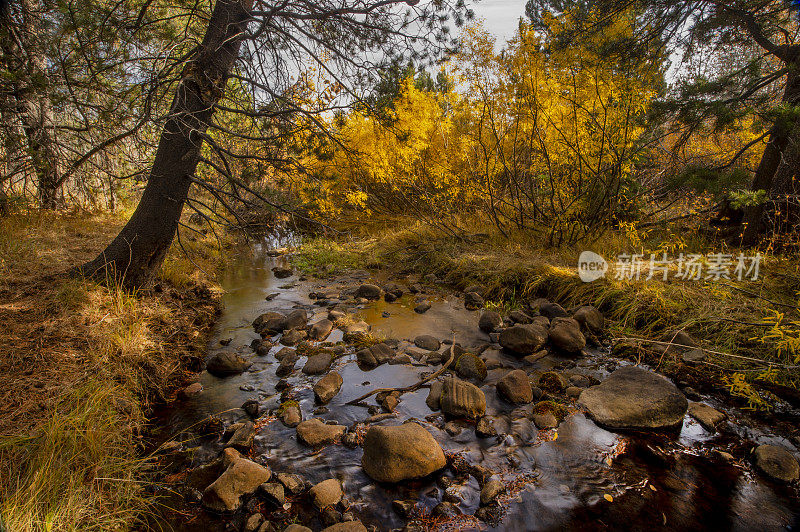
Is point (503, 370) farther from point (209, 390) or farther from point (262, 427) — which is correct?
point (209, 390)

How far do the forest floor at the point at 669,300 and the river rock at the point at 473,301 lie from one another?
0.65ft

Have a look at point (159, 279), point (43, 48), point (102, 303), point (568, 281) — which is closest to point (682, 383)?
point (568, 281)

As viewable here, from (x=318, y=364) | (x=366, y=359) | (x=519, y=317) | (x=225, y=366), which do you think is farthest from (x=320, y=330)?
(x=519, y=317)

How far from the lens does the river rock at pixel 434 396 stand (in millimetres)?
3197

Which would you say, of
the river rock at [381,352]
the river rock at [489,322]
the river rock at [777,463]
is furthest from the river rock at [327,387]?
the river rock at [777,463]

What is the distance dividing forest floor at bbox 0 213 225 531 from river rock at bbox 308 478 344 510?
3.14 ft

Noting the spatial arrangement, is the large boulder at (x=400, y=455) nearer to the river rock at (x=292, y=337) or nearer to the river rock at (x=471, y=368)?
the river rock at (x=471, y=368)

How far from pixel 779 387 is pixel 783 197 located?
3356 millimetres

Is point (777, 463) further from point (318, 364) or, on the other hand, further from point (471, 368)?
point (318, 364)

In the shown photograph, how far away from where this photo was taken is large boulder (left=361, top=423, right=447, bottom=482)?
238 cm

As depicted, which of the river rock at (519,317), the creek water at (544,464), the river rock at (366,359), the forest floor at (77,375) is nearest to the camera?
the forest floor at (77,375)

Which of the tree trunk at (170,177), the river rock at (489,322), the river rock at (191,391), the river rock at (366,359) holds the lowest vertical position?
the river rock at (191,391)

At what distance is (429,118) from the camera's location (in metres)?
7.65

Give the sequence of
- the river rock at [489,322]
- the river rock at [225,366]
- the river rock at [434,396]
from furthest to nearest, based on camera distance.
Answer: the river rock at [489,322] → the river rock at [225,366] → the river rock at [434,396]
